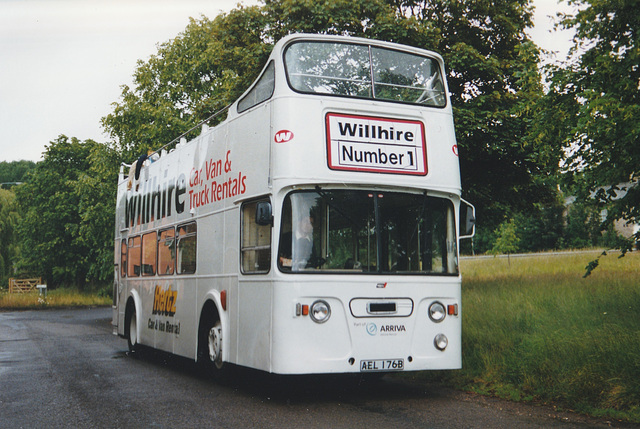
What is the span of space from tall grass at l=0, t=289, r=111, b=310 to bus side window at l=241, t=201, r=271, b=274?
3699 cm

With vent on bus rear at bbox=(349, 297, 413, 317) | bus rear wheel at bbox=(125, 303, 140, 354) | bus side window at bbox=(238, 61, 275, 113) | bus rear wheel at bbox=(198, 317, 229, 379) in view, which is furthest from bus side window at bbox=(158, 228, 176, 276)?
vent on bus rear at bbox=(349, 297, 413, 317)

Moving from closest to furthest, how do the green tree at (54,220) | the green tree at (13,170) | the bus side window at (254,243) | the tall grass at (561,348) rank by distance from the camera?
the tall grass at (561,348) → the bus side window at (254,243) → the green tree at (54,220) → the green tree at (13,170)

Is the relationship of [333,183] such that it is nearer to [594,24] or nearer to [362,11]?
[594,24]

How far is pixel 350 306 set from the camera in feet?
28.2

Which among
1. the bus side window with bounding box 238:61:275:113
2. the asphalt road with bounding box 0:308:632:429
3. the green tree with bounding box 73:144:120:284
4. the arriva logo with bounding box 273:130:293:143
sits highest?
the green tree with bounding box 73:144:120:284

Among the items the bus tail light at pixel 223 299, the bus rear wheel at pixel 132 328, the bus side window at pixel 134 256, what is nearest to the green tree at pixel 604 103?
the bus tail light at pixel 223 299

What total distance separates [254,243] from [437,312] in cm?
242

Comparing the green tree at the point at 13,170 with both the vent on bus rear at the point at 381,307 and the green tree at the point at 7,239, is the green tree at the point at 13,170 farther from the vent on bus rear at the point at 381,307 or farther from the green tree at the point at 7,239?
the vent on bus rear at the point at 381,307

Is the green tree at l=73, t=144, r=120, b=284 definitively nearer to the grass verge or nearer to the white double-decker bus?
the grass verge

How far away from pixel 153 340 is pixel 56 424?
5949 mm

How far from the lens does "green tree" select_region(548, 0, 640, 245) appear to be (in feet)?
29.1

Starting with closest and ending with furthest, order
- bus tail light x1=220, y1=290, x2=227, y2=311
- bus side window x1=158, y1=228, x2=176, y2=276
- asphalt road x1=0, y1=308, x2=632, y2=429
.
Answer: asphalt road x1=0, y1=308, x2=632, y2=429, bus tail light x1=220, y1=290, x2=227, y2=311, bus side window x1=158, y1=228, x2=176, y2=276

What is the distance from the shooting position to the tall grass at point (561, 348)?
8.20 meters

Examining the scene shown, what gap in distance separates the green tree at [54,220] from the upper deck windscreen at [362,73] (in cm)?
4657
